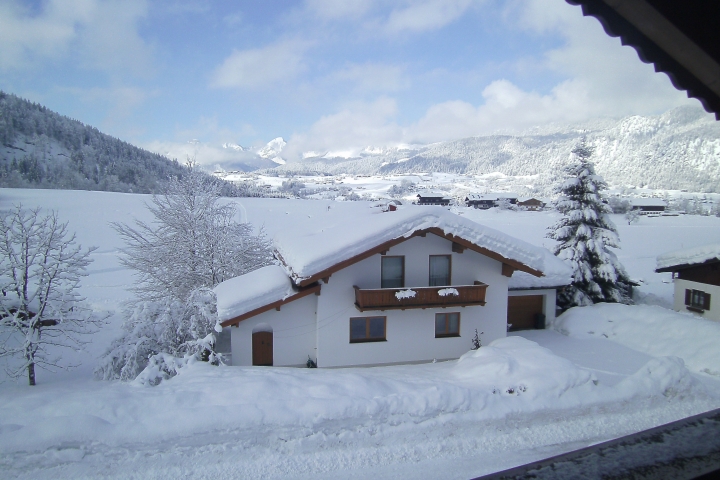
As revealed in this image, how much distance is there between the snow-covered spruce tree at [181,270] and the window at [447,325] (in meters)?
8.59

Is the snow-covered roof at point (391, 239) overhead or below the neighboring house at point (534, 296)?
overhead

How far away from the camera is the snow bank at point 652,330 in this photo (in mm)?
16016

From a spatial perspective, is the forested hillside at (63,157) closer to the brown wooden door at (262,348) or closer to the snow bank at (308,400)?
the brown wooden door at (262,348)

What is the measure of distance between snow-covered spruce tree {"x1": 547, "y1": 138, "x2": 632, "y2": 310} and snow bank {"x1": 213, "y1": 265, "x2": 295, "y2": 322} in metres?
17.9

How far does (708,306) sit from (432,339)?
18406 mm

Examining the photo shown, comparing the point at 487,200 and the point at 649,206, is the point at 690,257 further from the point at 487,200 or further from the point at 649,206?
the point at 487,200

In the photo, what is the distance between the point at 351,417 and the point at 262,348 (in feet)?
23.0

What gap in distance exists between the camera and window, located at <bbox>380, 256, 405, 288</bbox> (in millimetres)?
16766

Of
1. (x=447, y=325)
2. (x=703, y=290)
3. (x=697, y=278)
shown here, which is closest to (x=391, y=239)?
(x=447, y=325)

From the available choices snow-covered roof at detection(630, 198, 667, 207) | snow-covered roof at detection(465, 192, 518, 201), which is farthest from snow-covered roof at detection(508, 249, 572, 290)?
snow-covered roof at detection(465, 192, 518, 201)

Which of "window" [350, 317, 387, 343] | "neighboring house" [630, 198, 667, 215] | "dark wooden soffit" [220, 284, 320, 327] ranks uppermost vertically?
"neighboring house" [630, 198, 667, 215]

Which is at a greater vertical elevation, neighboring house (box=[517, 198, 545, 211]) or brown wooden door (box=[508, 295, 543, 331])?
neighboring house (box=[517, 198, 545, 211])

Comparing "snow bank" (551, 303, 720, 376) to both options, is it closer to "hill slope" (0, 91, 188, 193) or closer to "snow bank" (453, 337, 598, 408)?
"snow bank" (453, 337, 598, 408)

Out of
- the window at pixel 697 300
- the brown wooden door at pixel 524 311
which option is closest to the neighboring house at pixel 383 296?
the brown wooden door at pixel 524 311
